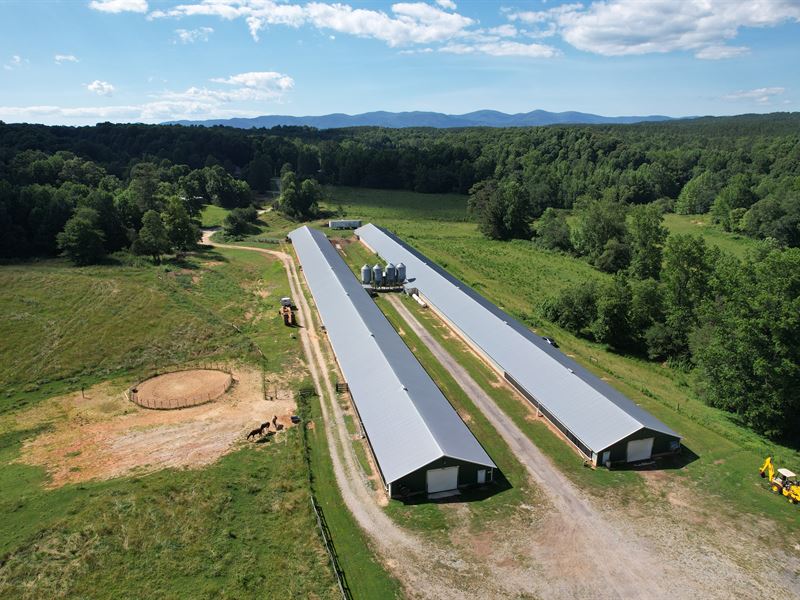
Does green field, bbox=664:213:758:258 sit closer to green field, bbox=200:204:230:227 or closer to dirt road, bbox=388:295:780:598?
dirt road, bbox=388:295:780:598

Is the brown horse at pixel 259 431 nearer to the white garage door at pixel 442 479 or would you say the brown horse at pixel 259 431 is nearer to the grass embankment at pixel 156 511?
the grass embankment at pixel 156 511

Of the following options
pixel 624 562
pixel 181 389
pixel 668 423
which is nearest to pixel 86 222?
pixel 181 389

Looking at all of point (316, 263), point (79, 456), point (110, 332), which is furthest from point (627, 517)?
point (316, 263)

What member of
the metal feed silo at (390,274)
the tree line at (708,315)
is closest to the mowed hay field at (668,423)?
the tree line at (708,315)

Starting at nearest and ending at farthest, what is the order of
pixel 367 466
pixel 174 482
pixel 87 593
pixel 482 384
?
pixel 87 593
pixel 174 482
pixel 367 466
pixel 482 384

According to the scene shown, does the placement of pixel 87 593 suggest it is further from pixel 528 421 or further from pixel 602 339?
pixel 602 339
